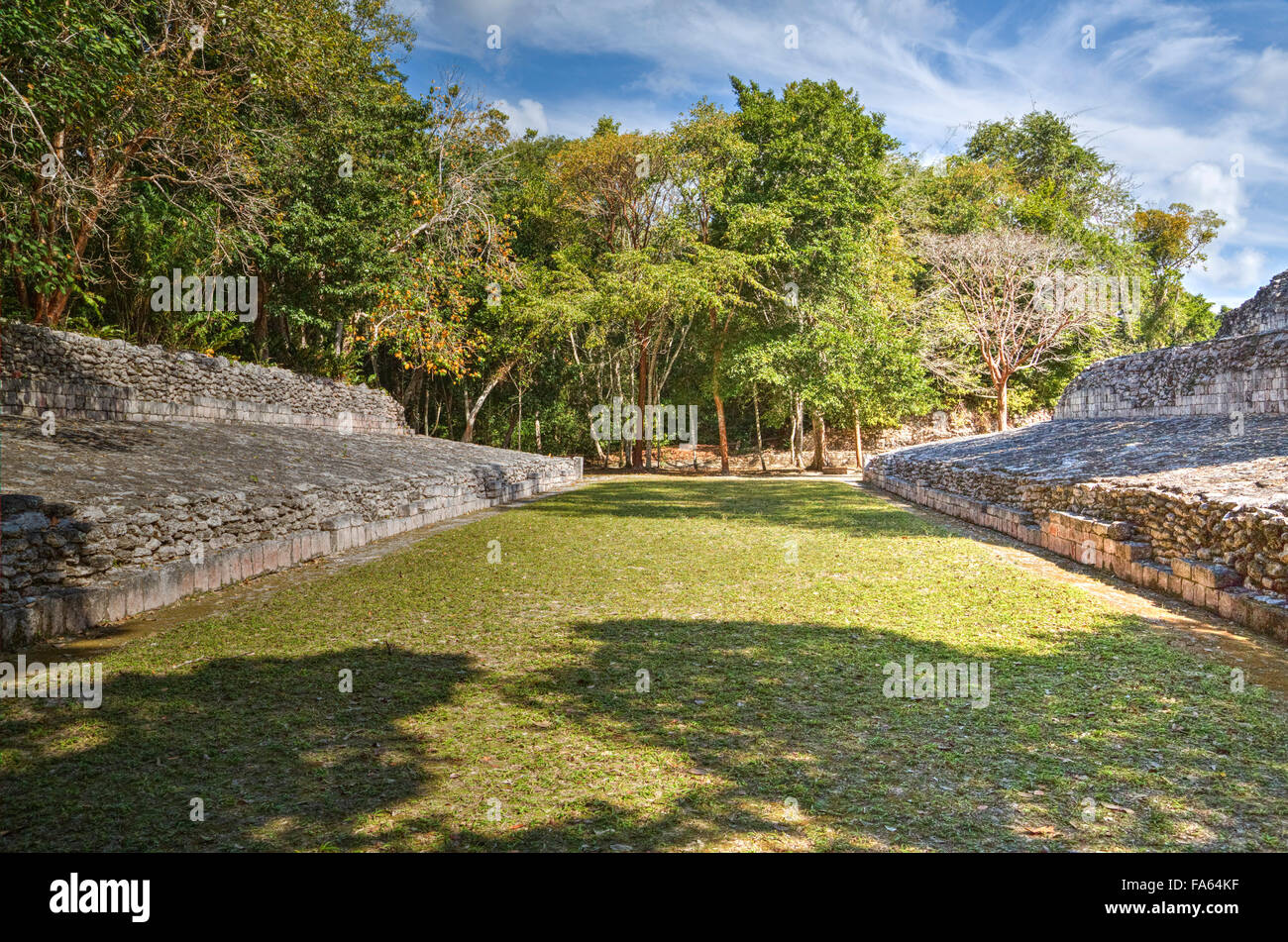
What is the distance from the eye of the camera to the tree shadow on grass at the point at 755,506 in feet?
40.9

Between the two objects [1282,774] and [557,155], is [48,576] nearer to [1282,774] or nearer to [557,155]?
[1282,774]

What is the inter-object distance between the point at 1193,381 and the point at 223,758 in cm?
1717

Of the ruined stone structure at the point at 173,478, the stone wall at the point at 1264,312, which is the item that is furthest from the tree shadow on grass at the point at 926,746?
the stone wall at the point at 1264,312

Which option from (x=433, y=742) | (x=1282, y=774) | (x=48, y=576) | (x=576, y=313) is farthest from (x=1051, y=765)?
(x=576, y=313)

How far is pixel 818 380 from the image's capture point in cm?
2534

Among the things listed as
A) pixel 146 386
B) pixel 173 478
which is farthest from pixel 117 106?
pixel 173 478

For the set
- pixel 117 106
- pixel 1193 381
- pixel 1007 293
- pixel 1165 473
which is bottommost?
pixel 1165 473

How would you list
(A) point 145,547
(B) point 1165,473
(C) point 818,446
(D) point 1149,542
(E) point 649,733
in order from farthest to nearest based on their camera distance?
(C) point 818,446
(B) point 1165,473
(D) point 1149,542
(A) point 145,547
(E) point 649,733

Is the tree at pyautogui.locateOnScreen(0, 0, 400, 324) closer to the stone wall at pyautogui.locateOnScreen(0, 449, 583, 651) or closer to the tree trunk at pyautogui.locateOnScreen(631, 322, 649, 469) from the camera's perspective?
the stone wall at pyautogui.locateOnScreen(0, 449, 583, 651)

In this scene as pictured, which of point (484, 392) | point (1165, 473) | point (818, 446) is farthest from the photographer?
point (818, 446)

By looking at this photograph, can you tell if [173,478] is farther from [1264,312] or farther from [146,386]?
[1264,312]

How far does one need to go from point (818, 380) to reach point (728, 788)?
23.3 metres

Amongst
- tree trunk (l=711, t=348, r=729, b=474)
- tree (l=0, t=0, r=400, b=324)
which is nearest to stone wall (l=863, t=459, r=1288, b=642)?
tree (l=0, t=0, r=400, b=324)

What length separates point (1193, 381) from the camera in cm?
1480
